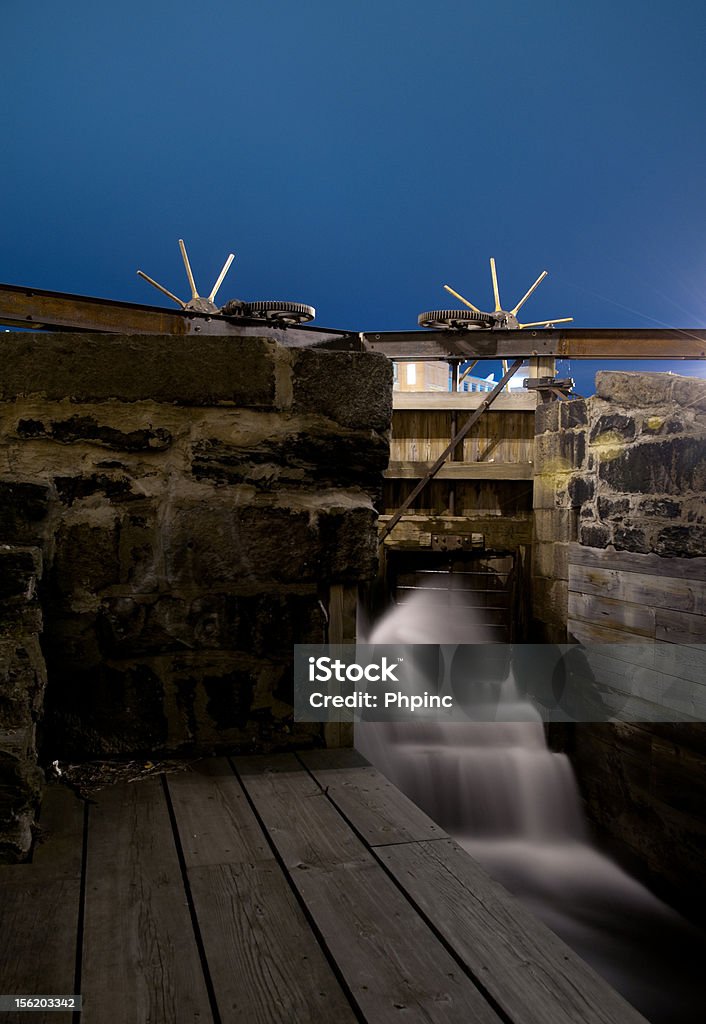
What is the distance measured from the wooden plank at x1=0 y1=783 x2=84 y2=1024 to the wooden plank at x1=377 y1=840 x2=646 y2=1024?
0.66 m

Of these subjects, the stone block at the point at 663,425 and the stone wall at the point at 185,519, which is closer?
the stone wall at the point at 185,519

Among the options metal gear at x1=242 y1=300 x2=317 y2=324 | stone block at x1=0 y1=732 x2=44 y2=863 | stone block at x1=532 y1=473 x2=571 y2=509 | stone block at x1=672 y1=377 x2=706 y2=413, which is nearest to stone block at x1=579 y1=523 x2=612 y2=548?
stone block at x1=532 y1=473 x2=571 y2=509

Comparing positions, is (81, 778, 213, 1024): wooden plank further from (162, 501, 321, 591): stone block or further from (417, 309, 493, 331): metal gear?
(417, 309, 493, 331): metal gear

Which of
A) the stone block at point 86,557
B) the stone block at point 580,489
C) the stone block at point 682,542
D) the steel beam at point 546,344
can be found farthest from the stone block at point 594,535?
the stone block at point 86,557

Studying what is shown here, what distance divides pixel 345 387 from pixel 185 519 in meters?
0.65

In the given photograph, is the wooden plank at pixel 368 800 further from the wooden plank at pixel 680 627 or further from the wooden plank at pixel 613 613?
the wooden plank at pixel 613 613

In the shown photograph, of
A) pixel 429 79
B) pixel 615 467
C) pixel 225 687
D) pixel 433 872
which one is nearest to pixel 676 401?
pixel 615 467

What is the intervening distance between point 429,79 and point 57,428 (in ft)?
451

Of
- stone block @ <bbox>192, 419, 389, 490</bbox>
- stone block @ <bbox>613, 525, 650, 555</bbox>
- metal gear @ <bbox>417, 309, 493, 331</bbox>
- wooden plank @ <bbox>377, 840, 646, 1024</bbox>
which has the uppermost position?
metal gear @ <bbox>417, 309, 493, 331</bbox>

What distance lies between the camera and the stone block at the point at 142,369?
2.36m

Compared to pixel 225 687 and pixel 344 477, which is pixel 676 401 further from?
pixel 225 687

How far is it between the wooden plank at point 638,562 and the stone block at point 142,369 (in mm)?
3736

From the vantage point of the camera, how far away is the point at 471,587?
9.19 m

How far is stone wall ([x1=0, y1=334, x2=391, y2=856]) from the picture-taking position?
2.38m
